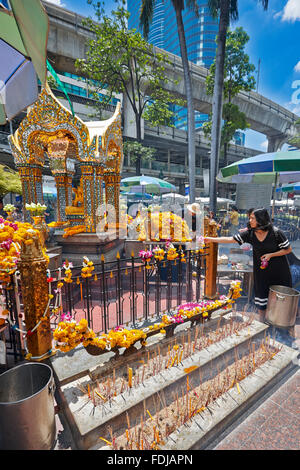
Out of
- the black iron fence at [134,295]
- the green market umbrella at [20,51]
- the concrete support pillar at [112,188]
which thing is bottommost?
the black iron fence at [134,295]

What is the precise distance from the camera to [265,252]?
152 inches

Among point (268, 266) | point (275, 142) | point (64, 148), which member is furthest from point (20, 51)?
point (275, 142)

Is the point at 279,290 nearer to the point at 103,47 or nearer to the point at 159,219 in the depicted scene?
the point at 159,219

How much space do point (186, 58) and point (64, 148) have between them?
34.5 ft

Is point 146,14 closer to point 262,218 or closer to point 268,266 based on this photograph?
point 262,218

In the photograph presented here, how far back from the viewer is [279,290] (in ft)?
13.0

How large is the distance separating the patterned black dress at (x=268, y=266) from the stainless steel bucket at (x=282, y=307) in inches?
6.0

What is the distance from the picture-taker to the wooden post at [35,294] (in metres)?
2.46

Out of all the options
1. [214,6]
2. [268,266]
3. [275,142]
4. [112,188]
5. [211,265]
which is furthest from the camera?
[275,142]

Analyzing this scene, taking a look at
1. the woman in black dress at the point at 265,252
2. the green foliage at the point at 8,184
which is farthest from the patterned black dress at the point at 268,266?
the green foliage at the point at 8,184

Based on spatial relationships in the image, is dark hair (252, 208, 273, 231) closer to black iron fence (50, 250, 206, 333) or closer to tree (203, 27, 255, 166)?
black iron fence (50, 250, 206, 333)

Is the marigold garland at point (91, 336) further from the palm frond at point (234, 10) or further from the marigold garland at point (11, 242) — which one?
the palm frond at point (234, 10)
